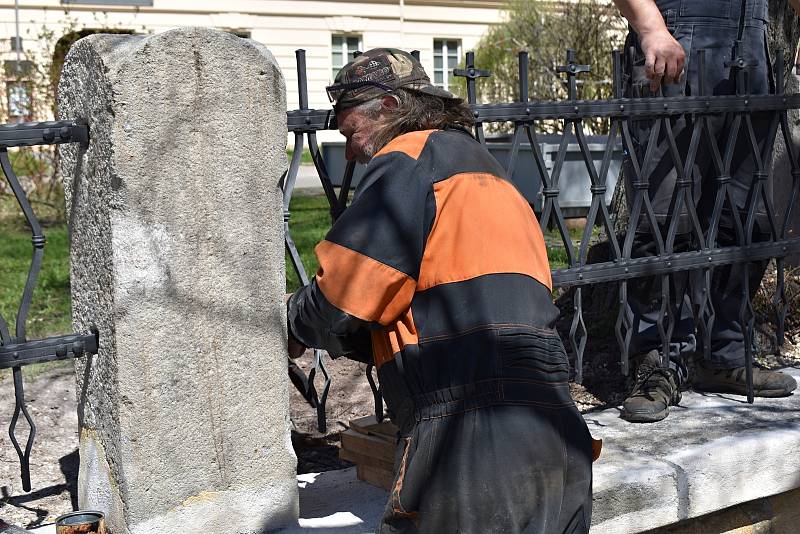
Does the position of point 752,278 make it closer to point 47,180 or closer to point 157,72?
point 157,72

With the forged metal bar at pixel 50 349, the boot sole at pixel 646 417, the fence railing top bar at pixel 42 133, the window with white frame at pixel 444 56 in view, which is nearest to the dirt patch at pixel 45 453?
the forged metal bar at pixel 50 349

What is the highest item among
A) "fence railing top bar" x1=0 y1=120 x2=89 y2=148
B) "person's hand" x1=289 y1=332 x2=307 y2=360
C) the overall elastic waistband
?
"fence railing top bar" x1=0 y1=120 x2=89 y2=148

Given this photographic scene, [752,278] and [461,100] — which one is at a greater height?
[461,100]

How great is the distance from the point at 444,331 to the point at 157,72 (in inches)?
34.9

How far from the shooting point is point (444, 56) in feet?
82.0

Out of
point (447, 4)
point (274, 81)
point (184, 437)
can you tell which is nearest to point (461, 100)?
point (274, 81)

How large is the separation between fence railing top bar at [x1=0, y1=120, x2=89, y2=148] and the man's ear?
0.72m

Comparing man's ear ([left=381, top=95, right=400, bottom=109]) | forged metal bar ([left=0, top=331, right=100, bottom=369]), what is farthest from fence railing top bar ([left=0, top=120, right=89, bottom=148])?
man's ear ([left=381, top=95, right=400, bottom=109])

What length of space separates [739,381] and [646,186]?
966 mm

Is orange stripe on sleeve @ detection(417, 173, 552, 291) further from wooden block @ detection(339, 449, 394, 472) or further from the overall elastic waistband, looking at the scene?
wooden block @ detection(339, 449, 394, 472)

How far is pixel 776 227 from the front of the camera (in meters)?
3.76

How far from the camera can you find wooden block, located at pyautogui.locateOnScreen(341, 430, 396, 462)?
9.65 ft

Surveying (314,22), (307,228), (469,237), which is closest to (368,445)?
(469,237)

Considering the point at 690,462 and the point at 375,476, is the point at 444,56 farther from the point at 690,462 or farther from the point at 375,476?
the point at 375,476
